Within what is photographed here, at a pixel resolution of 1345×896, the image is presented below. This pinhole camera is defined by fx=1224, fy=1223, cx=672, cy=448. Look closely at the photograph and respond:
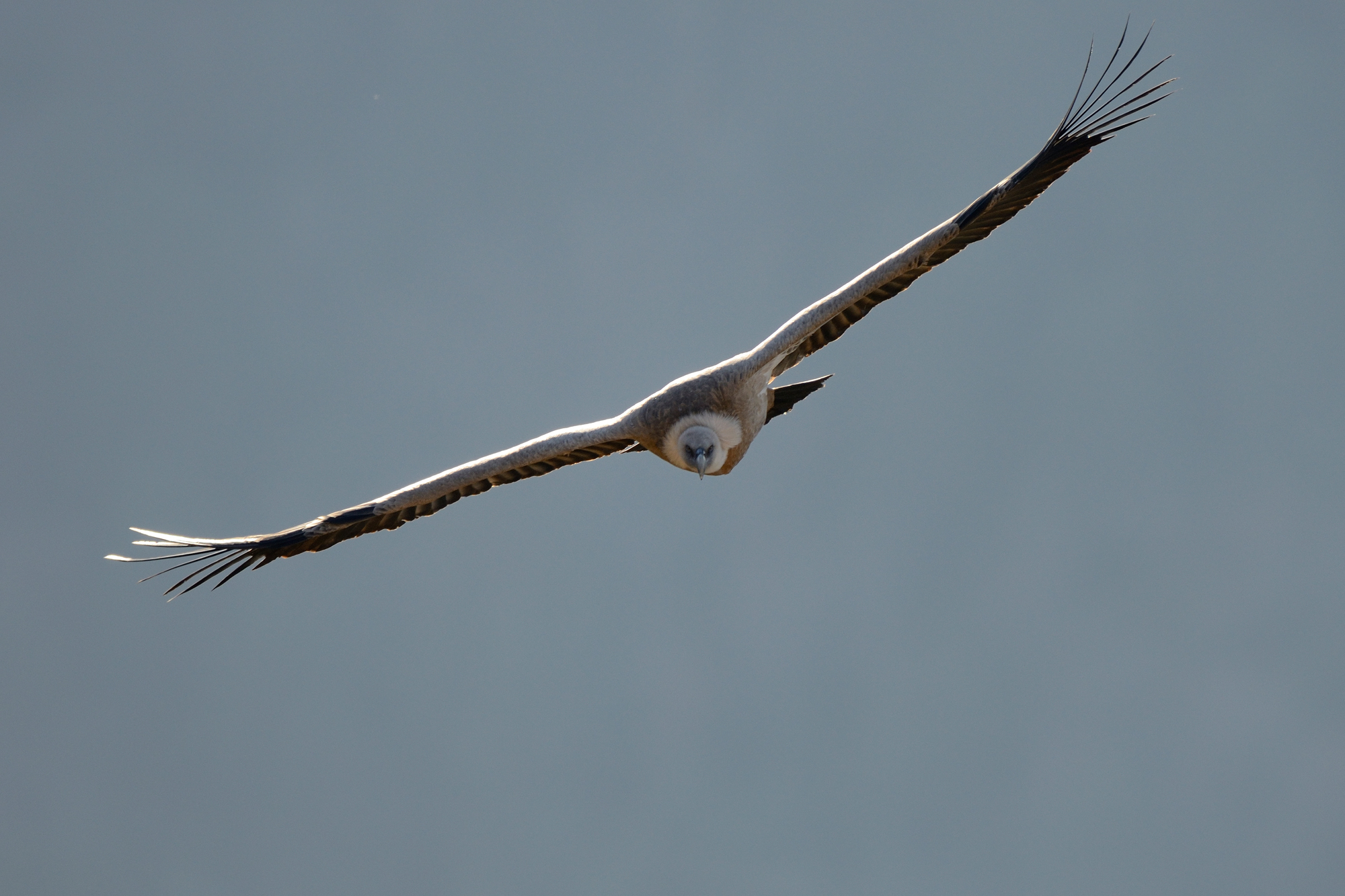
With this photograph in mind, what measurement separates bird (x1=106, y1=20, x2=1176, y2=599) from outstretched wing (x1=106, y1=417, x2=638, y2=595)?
0.6 inches

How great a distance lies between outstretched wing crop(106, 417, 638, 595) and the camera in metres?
12.3

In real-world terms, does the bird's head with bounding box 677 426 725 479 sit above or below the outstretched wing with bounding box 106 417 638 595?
below

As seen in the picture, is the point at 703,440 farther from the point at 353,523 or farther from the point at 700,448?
the point at 353,523

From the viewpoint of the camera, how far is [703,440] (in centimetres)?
1194

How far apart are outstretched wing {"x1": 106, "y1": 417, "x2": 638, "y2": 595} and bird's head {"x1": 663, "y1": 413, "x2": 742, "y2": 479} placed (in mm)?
749

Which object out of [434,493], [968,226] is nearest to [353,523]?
[434,493]

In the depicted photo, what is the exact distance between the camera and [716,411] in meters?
12.1

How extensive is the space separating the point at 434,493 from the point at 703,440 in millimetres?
2974

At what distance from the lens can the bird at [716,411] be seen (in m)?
11.5

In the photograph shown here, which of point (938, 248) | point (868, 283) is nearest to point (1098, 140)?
point (938, 248)

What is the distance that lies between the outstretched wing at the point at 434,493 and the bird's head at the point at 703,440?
0.75 m

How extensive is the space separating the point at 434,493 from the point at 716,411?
3.12 m

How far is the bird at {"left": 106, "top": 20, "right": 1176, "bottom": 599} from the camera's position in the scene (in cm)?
1145

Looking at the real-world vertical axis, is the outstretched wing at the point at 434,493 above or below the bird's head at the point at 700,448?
above
